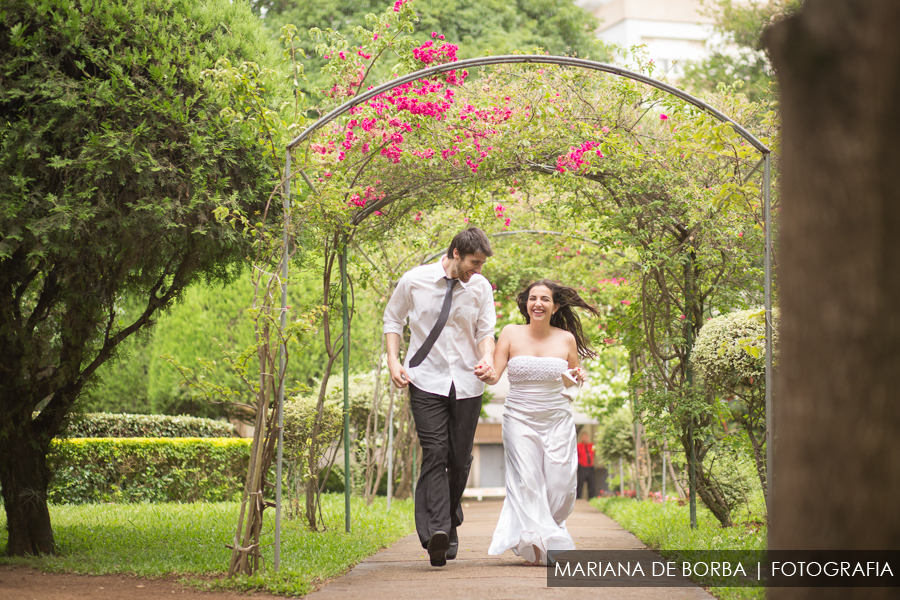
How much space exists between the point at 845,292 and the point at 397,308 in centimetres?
379

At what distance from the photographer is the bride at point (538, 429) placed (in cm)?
501

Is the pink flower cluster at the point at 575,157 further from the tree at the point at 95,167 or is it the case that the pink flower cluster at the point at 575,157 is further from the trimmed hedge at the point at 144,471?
the trimmed hedge at the point at 144,471

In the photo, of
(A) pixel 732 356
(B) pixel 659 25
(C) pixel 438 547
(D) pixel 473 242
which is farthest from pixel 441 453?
(B) pixel 659 25

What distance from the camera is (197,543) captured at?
634 centimetres

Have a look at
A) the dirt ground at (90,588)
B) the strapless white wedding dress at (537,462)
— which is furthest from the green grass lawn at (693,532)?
the dirt ground at (90,588)

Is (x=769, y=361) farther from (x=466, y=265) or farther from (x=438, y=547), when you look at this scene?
(x=438, y=547)

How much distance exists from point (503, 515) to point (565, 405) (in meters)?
0.87

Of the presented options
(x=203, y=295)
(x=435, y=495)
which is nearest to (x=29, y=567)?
(x=435, y=495)

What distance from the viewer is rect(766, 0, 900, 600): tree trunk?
152cm

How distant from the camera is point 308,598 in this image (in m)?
4.05

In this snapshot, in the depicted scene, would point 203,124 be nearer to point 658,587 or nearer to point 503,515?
point 503,515

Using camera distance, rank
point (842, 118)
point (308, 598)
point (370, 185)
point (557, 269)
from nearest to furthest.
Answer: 1. point (842, 118)
2. point (308, 598)
3. point (370, 185)
4. point (557, 269)

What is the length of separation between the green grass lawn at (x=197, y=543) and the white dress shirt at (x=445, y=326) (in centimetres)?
132

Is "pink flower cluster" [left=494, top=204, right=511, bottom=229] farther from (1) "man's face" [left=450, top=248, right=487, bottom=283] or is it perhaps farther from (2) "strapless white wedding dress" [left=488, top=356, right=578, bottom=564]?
(1) "man's face" [left=450, top=248, right=487, bottom=283]
